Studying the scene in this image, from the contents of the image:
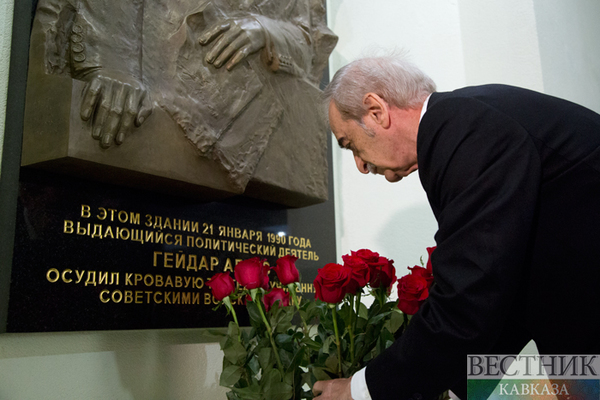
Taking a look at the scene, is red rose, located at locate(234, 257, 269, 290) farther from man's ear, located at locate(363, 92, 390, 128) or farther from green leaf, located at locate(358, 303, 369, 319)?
man's ear, located at locate(363, 92, 390, 128)

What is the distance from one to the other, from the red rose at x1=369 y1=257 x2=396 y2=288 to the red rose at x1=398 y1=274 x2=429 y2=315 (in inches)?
3.2

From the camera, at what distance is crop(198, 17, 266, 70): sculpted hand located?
73.0 inches

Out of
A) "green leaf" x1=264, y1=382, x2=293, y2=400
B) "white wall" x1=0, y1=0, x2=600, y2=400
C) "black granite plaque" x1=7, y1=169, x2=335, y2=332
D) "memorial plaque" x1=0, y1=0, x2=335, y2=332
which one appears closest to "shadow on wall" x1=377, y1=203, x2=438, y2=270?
"white wall" x1=0, y1=0, x2=600, y2=400

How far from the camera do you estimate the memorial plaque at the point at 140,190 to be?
1.44 metres

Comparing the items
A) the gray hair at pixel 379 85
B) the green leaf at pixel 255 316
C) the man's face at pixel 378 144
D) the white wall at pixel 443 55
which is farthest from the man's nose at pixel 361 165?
the white wall at pixel 443 55

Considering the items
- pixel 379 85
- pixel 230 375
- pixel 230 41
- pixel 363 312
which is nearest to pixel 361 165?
pixel 379 85

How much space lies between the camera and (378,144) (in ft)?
4.36

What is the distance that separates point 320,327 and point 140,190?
76 centimetres

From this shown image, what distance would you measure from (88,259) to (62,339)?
24 cm

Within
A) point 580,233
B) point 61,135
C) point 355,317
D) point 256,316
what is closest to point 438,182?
point 580,233

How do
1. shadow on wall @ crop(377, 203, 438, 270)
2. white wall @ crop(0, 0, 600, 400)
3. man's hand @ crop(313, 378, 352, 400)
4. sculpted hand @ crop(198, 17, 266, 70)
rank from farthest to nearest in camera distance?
1. shadow on wall @ crop(377, 203, 438, 270)
2. white wall @ crop(0, 0, 600, 400)
3. sculpted hand @ crop(198, 17, 266, 70)
4. man's hand @ crop(313, 378, 352, 400)

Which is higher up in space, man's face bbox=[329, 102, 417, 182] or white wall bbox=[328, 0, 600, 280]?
white wall bbox=[328, 0, 600, 280]

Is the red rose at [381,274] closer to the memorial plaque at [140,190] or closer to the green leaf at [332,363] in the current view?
the green leaf at [332,363]

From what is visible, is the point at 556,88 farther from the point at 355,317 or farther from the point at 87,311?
the point at 87,311
